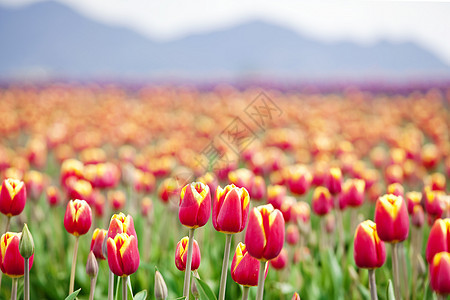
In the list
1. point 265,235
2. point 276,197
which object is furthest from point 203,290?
A: point 276,197

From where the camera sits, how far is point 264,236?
4.05 ft

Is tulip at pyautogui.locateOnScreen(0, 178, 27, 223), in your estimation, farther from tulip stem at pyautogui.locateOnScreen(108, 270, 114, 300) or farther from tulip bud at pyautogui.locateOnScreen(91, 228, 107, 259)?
tulip stem at pyautogui.locateOnScreen(108, 270, 114, 300)

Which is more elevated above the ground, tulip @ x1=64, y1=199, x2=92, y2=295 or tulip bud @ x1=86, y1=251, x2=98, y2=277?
tulip @ x1=64, y1=199, x2=92, y2=295

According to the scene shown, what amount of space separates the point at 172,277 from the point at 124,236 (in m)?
0.91

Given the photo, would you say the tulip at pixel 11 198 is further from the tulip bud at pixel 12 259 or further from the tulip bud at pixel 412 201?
the tulip bud at pixel 412 201

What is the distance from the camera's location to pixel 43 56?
15273 mm

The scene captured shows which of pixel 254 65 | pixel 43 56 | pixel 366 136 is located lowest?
pixel 366 136

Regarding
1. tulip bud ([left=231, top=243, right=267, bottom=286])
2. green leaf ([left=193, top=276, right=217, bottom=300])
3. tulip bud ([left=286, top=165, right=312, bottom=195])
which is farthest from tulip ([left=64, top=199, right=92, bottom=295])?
tulip bud ([left=286, top=165, right=312, bottom=195])

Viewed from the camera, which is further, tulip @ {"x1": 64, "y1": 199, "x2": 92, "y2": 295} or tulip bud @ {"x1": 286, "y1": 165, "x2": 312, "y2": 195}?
tulip bud @ {"x1": 286, "y1": 165, "x2": 312, "y2": 195}

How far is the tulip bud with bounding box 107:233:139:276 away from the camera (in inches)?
50.4

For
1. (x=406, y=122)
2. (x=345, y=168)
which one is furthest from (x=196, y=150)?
(x=406, y=122)

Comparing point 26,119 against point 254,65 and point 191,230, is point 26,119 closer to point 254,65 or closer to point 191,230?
point 191,230

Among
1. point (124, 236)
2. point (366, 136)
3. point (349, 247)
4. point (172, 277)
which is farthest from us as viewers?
point (366, 136)

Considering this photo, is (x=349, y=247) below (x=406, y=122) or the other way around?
below
